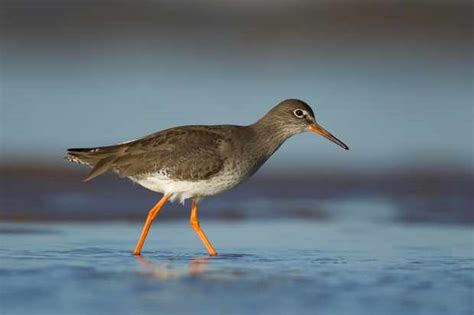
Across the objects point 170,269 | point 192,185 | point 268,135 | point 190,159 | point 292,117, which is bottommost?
point 170,269

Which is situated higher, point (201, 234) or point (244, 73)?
point (244, 73)

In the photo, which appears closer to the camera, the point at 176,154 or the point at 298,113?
the point at 176,154

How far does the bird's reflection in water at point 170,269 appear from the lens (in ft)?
32.7

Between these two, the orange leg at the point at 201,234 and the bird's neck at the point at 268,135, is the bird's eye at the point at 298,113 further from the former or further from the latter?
the orange leg at the point at 201,234

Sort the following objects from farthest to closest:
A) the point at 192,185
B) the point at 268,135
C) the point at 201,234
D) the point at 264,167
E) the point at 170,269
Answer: the point at 264,167, the point at 268,135, the point at 201,234, the point at 192,185, the point at 170,269

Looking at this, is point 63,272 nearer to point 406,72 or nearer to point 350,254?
point 350,254

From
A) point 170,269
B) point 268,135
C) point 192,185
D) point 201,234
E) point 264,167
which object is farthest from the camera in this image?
point 264,167

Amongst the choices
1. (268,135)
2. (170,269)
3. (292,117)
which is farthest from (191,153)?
(170,269)

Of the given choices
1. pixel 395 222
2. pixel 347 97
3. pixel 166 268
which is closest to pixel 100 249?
pixel 166 268

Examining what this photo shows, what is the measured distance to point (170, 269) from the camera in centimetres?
1030

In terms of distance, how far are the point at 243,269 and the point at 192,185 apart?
54.2 inches

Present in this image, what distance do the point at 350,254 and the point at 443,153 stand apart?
7378 mm

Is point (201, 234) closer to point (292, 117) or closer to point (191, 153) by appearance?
point (191, 153)

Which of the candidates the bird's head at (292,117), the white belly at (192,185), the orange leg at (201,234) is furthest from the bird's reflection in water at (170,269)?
the bird's head at (292,117)
